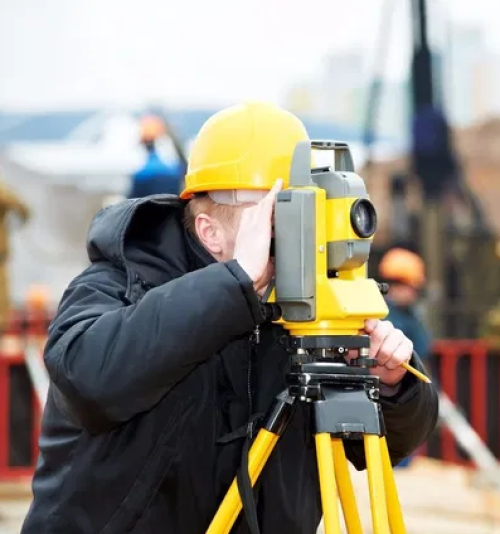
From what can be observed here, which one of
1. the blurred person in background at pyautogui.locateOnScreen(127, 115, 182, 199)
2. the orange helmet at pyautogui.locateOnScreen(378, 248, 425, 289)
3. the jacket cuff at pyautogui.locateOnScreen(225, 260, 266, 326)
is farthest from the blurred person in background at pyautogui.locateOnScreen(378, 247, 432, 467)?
the jacket cuff at pyautogui.locateOnScreen(225, 260, 266, 326)

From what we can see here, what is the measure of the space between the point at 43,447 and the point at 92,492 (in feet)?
0.48

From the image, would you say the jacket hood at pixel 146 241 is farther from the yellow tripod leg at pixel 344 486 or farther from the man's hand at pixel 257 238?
the yellow tripod leg at pixel 344 486

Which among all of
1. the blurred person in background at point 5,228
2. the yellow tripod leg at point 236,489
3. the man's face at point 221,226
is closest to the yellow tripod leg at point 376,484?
the yellow tripod leg at point 236,489

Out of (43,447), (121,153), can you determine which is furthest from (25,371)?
(121,153)

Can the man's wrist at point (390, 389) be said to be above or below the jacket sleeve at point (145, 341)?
below

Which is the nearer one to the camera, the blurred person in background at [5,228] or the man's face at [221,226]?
the man's face at [221,226]

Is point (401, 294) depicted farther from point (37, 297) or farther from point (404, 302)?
point (37, 297)

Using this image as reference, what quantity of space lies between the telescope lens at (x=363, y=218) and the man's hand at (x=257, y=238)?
136mm

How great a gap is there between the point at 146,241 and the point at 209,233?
117mm

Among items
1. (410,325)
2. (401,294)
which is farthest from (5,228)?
(410,325)

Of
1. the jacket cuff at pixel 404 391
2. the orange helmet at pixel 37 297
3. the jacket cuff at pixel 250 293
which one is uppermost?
the jacket cuff at pixel 250 293

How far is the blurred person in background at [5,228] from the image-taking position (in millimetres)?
10891

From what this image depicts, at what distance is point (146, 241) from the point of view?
2.15 metres

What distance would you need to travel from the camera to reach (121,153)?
13219mm
